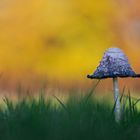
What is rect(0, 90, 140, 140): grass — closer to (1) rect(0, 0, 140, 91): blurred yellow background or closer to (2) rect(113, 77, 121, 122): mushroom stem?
(2) rect(113, 77, 121, 122): mushroom stem

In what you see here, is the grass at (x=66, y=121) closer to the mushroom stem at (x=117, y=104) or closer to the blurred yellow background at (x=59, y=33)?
the mushroom stem at (x=117, y=104)

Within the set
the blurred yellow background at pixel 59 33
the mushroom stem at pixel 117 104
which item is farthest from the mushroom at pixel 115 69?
the blurred yellow background at pixel 59 33

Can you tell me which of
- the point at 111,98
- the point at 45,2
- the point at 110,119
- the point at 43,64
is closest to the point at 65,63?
the point at 43,64

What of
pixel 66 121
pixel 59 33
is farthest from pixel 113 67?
pixel 59 33

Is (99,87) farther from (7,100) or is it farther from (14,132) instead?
(14,132)

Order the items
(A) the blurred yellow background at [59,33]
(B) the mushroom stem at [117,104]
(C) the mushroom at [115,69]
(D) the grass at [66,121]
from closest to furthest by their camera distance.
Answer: (D) the grass at [66,121] → (B) the mushroom stem at [117,104] → (C) the mushroom at [115,69] → (A) the blurred yellow background at [59,33]
